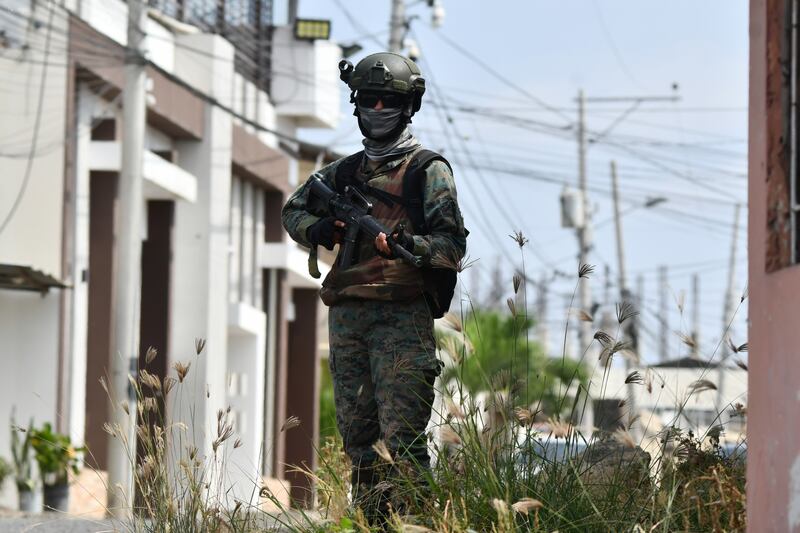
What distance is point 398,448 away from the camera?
19.5 feet

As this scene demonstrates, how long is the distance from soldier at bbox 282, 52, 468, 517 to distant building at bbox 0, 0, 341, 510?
961mm

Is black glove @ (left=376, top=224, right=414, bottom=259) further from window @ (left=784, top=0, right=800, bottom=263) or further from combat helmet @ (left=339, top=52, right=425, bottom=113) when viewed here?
window @ (left=784, top=0, right=800, bottom=263)

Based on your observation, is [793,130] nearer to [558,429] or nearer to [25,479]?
[558,429]

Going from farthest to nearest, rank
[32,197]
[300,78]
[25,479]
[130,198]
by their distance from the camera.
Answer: [300,78] < [130,198] < [32,197] < [25,479]

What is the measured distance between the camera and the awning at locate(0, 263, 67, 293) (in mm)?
17156

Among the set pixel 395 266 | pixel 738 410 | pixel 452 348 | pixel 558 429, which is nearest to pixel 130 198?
pixel 395 266

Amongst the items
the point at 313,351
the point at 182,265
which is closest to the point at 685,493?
the point at 182,265

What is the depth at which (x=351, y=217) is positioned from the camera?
20.3ft

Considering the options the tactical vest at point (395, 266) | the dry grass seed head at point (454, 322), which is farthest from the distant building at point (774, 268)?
the tactical vest at point (395, 266)

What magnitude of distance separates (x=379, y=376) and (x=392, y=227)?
56 cm

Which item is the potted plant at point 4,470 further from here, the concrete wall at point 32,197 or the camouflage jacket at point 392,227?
the camouflage jacket at point 392,227

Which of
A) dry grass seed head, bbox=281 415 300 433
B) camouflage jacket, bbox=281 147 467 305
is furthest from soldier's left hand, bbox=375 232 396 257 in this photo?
dry grass seed head, bbox=281 415 300 433

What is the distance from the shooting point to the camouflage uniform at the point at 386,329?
6.11 m

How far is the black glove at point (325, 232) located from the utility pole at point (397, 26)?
19806 millimetres
